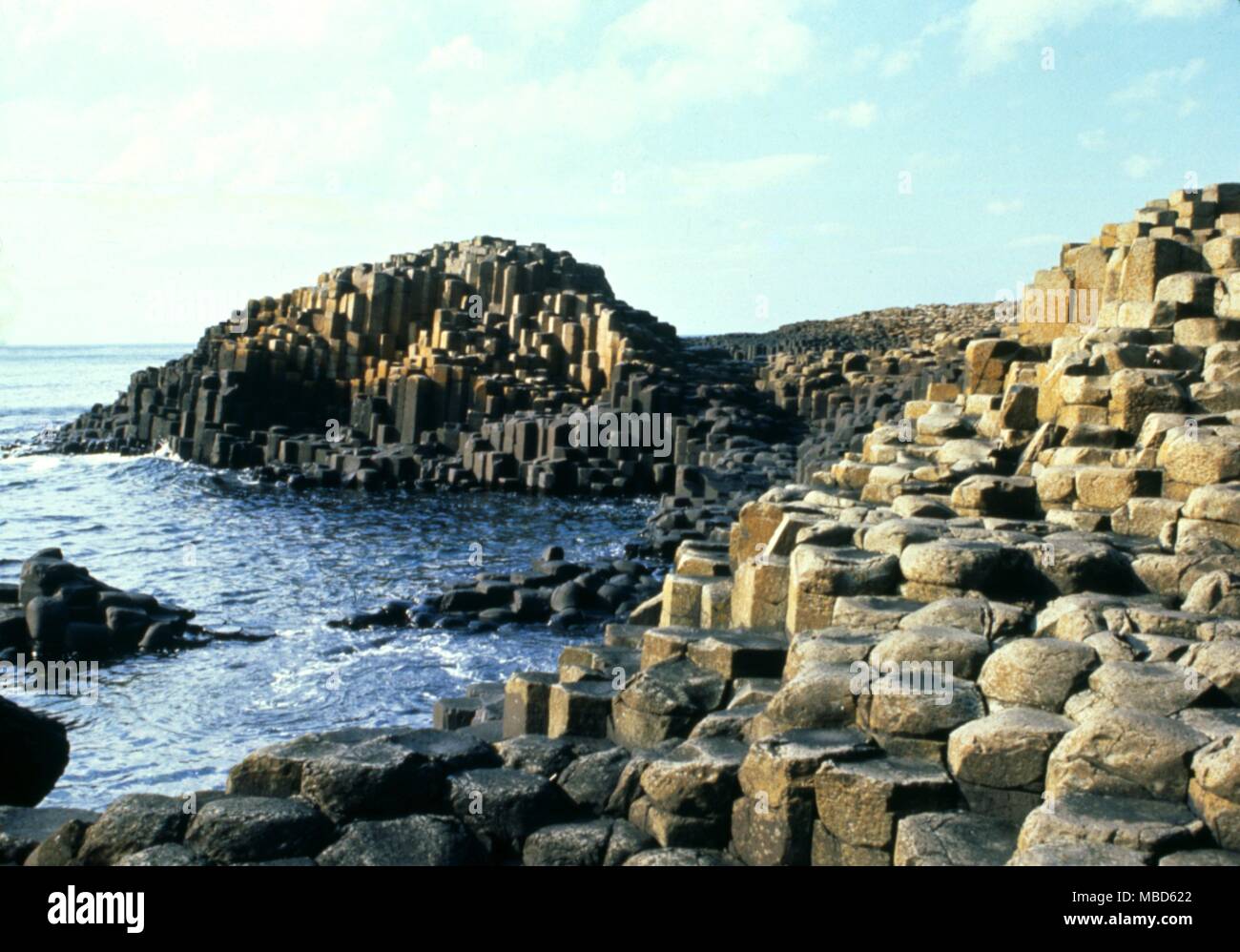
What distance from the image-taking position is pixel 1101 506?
32.4 feet

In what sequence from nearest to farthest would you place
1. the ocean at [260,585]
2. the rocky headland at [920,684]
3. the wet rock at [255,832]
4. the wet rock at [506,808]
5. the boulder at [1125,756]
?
the boulder at [1125,756]
the rocky headland at [920,684]
the wet rock at [255,832]
the wet rock at [506,808]
the ocean at [260,585]

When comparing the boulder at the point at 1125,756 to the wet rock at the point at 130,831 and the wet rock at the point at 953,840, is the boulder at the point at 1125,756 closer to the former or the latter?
the wet rock at the point at 953,840

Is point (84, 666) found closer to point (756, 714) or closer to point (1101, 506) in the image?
point (756, 714)

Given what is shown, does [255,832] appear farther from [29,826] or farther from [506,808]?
[29,826]

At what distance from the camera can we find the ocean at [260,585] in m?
12.7

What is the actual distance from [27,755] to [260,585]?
12009 mm

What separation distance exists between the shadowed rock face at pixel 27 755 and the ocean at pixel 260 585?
31.4 inches

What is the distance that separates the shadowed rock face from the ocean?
798mm

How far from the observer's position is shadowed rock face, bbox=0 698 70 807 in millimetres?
9516

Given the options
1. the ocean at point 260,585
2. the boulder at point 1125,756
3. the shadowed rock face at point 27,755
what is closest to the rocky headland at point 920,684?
the boulder at point 1125,756

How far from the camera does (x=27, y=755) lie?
31.7 ft

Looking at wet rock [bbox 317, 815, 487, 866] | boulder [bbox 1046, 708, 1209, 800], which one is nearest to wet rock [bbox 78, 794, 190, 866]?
wet rock [bbox 317, 815, 487, 866]

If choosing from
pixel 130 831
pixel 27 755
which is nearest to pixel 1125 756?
pixel 130 831

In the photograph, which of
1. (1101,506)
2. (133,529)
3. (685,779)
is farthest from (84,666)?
(133,529)
